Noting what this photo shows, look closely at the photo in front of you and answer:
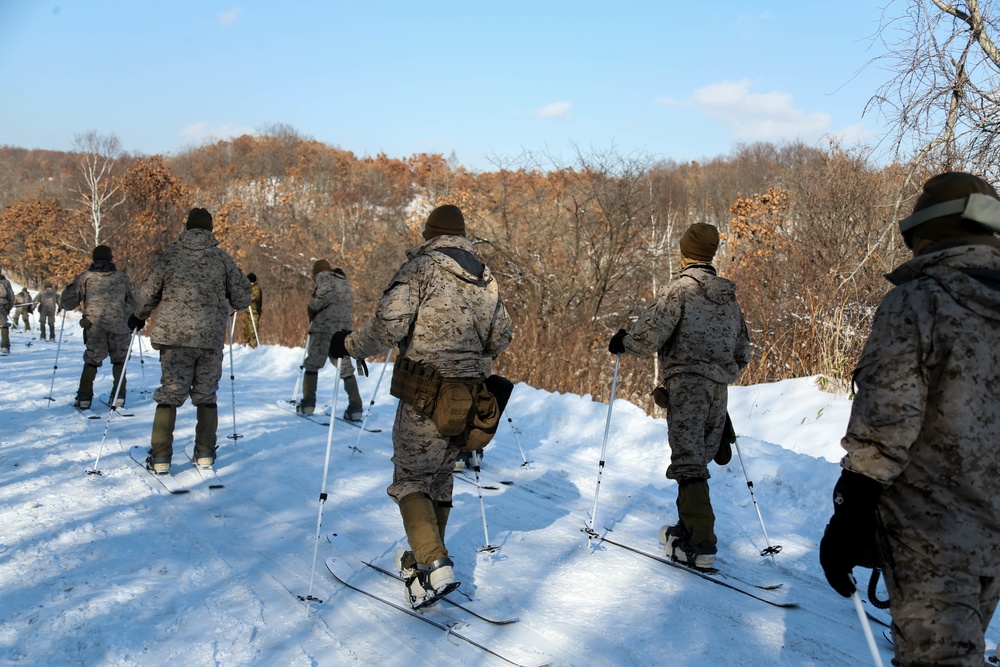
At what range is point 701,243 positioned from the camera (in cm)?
481

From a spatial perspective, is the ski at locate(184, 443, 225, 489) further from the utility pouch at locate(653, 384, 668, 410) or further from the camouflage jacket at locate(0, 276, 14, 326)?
the camouflage jacket at locate(0, 276, 14, 326)

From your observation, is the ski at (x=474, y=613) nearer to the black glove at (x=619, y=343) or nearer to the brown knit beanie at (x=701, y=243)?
the black glove at (x=619, y=343)

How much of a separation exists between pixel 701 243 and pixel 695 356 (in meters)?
0.76

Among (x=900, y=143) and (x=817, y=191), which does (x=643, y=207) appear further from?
(x=900, y=143)

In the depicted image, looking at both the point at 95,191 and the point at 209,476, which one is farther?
the point at 95,191

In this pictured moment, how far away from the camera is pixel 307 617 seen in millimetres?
3797

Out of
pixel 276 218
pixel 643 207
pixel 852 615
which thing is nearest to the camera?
pixel 852 615

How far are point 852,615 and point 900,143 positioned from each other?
538cm

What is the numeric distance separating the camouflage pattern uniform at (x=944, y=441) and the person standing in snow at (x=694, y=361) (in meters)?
2.37

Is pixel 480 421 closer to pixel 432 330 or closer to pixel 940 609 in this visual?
pixel 432 330

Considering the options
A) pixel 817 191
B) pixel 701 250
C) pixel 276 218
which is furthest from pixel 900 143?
pixel 276 218

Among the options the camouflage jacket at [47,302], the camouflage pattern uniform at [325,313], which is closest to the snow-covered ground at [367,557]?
the camouflage pattern uniform at [325,313]

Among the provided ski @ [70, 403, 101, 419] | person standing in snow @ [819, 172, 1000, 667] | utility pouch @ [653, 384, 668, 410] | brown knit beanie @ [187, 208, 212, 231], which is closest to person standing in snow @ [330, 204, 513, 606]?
utility pouch @ [653, 384, 668, 410]

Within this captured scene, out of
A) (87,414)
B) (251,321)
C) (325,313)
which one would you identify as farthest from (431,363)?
(251,321)
